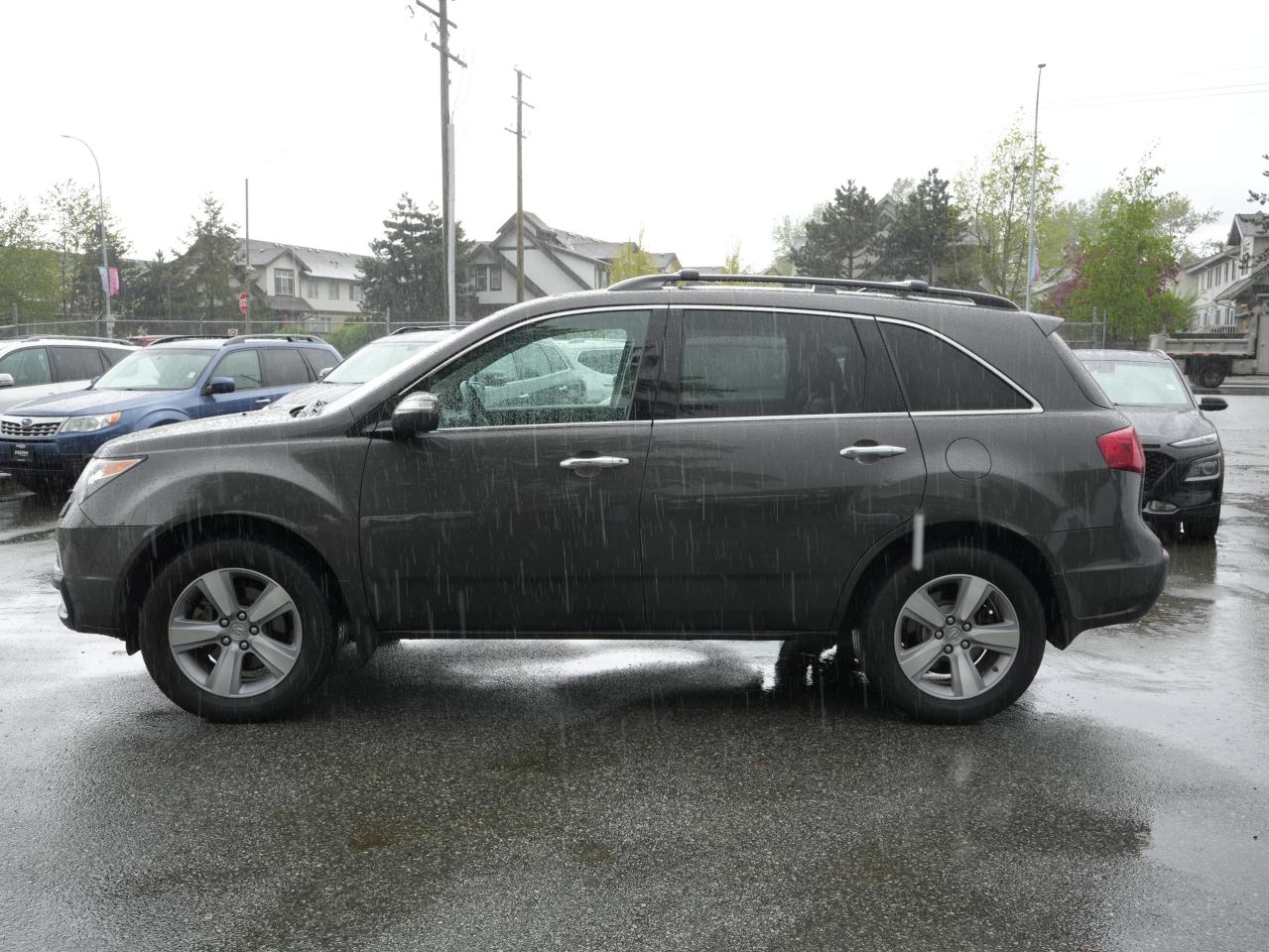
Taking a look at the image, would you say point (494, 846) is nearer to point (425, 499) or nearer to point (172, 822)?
point (172, 822)

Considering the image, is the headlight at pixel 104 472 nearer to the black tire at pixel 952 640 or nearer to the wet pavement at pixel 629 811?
the wet pavement at pixel 629 811

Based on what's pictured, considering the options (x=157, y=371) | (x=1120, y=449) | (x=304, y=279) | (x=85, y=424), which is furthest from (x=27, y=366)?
(x=304, y=279)

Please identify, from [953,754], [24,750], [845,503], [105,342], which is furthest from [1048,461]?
[105,342]

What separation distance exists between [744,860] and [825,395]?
2.00 meters

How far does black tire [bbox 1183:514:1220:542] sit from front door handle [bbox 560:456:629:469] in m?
6.51

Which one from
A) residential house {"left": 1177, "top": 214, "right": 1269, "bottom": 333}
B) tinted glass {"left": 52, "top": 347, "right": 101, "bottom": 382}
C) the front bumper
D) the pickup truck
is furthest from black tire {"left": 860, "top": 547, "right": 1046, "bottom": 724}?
residential house {"left": 1177, "top": 214, "right": 1269, "bottom": 333}

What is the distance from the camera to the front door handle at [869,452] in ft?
14.9

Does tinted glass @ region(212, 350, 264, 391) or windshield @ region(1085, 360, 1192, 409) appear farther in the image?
tinted glass @ region(212, 350, 264, 391)

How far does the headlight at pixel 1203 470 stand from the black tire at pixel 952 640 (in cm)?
519

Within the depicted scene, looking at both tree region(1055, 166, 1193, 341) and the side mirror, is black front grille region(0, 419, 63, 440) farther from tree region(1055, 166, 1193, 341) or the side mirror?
tree region(1055, 166, 1193, 341)

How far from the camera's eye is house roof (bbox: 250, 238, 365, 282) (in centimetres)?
8612

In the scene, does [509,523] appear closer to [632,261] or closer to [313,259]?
[632,261]

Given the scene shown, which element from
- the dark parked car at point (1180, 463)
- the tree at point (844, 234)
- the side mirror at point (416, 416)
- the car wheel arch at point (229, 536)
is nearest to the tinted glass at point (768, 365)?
the side mirror at point (416, 416)

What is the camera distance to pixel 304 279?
89562mm
